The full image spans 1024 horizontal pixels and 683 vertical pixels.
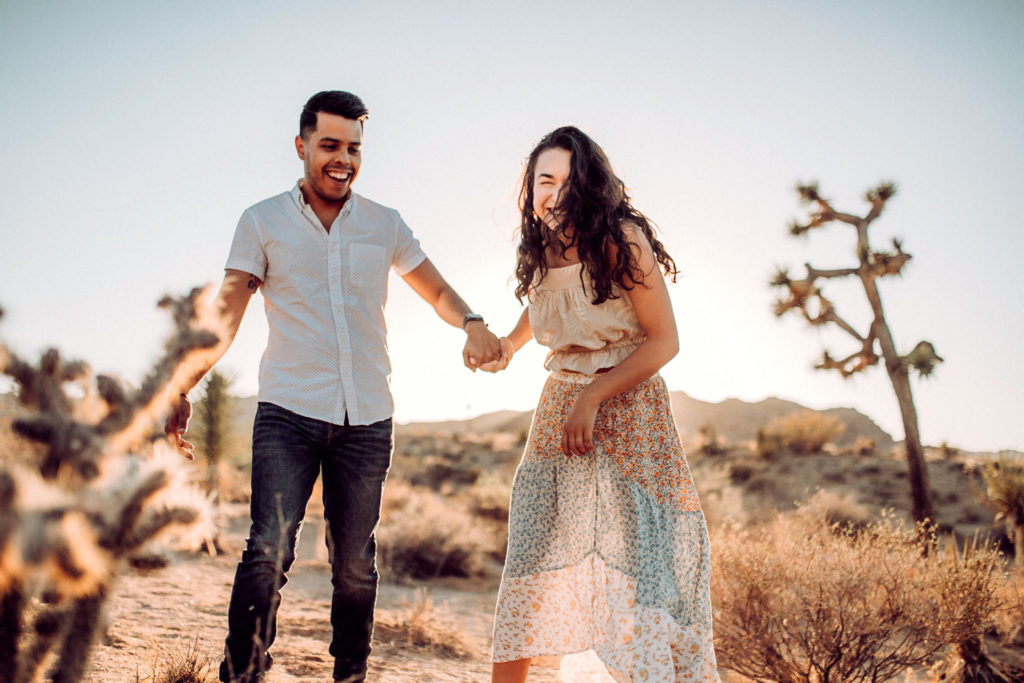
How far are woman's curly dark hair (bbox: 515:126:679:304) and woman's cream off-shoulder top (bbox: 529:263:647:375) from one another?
5cm

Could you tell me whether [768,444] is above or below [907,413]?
below

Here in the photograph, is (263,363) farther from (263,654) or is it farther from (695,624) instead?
(695,624)

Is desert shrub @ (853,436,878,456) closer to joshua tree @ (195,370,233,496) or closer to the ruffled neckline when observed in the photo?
joshua tree @ (195,370,233,496)

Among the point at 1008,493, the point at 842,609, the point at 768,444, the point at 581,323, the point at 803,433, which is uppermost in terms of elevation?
the point at 581,323

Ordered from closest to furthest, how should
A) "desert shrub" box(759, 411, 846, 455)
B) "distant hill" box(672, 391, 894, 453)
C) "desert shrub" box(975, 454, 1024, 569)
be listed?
1. "desert shrub" box(975, 454, 1024, 569)
2. "desert shrub" box(759, 411, 846, 455)
3. "distant hill" box(672, 391, 894, 453)

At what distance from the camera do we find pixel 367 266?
316cm

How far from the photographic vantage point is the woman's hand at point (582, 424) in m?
2.59

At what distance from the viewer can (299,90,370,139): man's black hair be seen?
3.13 m

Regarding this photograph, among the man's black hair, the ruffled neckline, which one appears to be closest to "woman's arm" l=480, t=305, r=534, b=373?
the ruffled neckline

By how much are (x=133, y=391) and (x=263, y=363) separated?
5.99 feet

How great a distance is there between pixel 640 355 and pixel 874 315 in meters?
10.4

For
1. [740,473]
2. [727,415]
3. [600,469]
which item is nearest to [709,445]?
[740,473]

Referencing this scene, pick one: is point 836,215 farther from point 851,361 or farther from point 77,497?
point 77,497

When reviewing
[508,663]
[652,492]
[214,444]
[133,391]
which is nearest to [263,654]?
[508,663]
